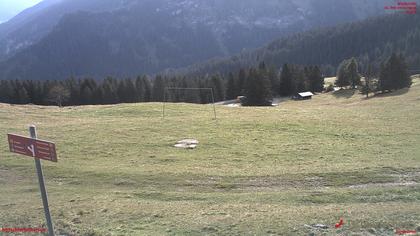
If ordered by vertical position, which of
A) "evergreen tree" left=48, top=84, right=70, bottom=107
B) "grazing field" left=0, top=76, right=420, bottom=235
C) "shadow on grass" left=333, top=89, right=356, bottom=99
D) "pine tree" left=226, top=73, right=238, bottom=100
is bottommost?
"shadow on grass" left=333, top=89, right=356, bottom=99

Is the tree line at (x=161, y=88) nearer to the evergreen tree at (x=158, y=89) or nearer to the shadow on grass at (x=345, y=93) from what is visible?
the evergreen tree at (x=158, y=89)

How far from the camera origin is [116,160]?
31812 mm

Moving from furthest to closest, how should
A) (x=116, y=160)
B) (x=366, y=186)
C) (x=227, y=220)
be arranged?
(x=116, y=160) < (x=366, y=186) < (x=227, y=220)

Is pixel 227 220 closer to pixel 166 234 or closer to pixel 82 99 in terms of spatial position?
pixel 166 234

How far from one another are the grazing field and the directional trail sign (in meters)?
4.92

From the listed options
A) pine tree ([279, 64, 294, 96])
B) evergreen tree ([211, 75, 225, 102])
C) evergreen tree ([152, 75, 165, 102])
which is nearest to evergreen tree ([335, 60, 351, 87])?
pine tree ([279, 64, 294, 96])

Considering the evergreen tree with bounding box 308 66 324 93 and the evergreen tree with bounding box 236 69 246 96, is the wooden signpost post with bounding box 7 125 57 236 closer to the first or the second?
the evergreen tree with bounding box 236 69 246 96

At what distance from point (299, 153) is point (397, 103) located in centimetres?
4549

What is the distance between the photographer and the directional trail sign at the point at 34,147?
1156 cm

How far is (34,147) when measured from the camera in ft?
38.6

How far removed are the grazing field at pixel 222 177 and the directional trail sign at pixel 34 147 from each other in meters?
4.92

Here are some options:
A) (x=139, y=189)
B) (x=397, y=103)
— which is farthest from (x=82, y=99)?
(x=139, y=189)

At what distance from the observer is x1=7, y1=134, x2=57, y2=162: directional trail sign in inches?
455

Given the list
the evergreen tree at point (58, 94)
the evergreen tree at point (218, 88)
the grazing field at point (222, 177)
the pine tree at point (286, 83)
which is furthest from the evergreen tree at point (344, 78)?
the evergreen tree at point (58, 94)
